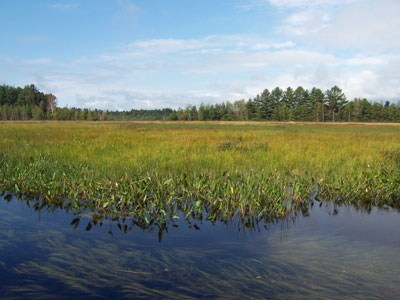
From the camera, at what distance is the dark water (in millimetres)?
3803

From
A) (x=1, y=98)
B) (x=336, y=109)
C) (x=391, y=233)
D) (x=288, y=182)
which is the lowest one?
(x=391, y=233)

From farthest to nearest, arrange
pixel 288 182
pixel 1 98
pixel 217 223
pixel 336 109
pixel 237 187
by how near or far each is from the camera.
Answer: pixel 1 98 → pixel 336 109 → pixel 288 182 → pixel 237 187 → pixel 217 223

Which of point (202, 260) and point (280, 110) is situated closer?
point (202, 260)

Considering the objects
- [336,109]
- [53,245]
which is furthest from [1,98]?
[53,245]

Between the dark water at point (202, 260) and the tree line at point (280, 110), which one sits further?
the tree line at point (280, 110)

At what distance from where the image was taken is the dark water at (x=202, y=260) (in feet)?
12.5

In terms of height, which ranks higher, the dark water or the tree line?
the tree line

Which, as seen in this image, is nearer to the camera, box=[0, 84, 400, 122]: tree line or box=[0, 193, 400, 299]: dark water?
box=[0, 193, 400, 299]: dark water

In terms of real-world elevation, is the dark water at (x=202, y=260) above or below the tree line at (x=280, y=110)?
below

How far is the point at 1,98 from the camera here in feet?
369

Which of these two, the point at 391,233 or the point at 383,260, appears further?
the point at 391,233

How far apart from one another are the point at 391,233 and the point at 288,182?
2540 millimetres

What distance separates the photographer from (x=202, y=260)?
15.0 feet

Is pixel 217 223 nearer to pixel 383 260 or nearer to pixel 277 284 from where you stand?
pixel 277 284
